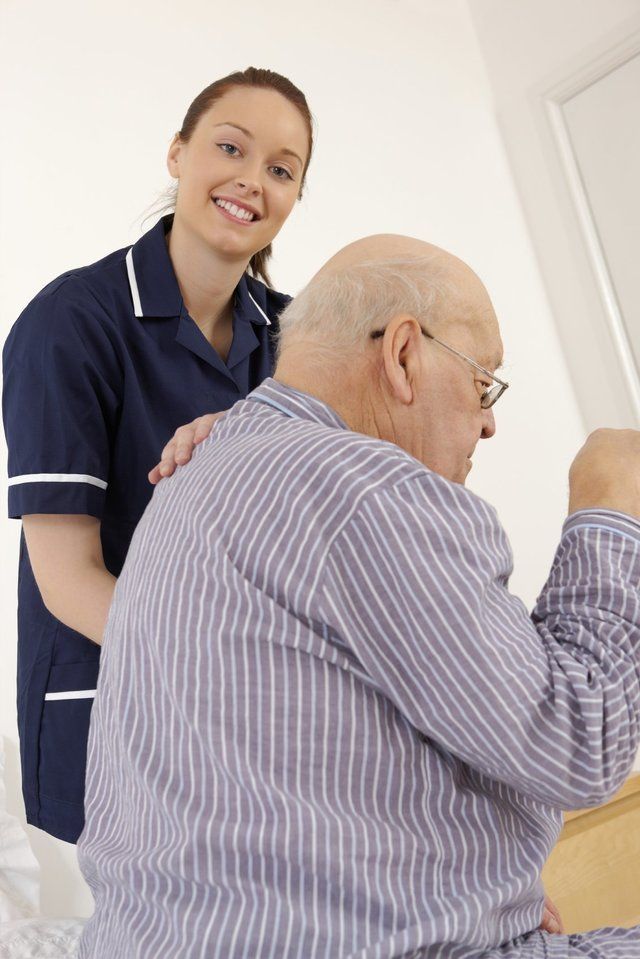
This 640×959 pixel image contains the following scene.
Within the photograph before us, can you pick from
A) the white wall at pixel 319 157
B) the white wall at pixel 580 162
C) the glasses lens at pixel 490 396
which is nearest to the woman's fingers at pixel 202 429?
the glasses lens at pixel 490 396

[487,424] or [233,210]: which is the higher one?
[233,210]

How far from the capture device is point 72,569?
141cm

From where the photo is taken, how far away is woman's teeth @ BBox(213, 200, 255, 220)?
1600 mm

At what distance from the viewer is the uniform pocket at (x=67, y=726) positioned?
149 centimetres

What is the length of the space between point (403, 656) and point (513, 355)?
2.49 meters

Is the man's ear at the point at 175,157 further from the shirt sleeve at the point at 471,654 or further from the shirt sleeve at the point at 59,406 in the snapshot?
the shirt sleeve at the point at 471,654

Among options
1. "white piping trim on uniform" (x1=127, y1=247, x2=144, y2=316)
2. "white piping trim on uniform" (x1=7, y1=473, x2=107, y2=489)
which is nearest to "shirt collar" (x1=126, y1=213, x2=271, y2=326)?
"white piping trim on uniform" (x1=127, y1=247, x2=144, y2=316)

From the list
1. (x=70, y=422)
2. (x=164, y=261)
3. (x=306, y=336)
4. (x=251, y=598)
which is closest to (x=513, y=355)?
(x=164, y=261)

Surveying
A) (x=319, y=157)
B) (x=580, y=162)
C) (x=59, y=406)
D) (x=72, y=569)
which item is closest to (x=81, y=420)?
(x=59, y=406)

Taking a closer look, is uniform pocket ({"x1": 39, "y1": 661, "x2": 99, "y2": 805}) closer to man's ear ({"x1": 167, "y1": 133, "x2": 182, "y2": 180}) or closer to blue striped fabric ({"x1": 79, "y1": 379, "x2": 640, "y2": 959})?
blue striped fabric ({"x1": 79, "y1": 379, "x2": 640, "y2": 959})

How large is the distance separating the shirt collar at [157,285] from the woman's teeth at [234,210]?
113mm

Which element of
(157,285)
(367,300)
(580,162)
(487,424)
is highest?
(580,162)

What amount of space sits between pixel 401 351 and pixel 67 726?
815mm

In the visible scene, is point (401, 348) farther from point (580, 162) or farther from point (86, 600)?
point (580, 162)
